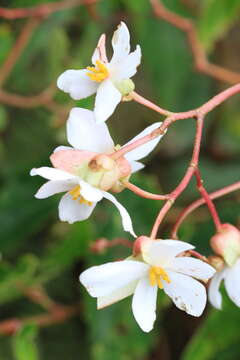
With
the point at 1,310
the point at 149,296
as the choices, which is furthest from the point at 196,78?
the point at 149,296

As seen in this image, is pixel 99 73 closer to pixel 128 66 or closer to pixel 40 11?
pixel 128 66

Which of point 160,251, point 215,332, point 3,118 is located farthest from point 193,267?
point 3,118

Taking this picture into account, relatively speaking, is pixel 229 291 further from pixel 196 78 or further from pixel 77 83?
pixel 196 78

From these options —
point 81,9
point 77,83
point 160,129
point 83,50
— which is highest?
point 81,9

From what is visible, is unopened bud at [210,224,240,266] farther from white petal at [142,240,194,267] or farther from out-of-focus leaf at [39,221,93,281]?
out-of-focus leaf at [39,221,93,281]

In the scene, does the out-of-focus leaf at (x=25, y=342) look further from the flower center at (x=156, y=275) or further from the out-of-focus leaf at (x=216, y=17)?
the out-of-focus leaf at (x=216, y=17)
